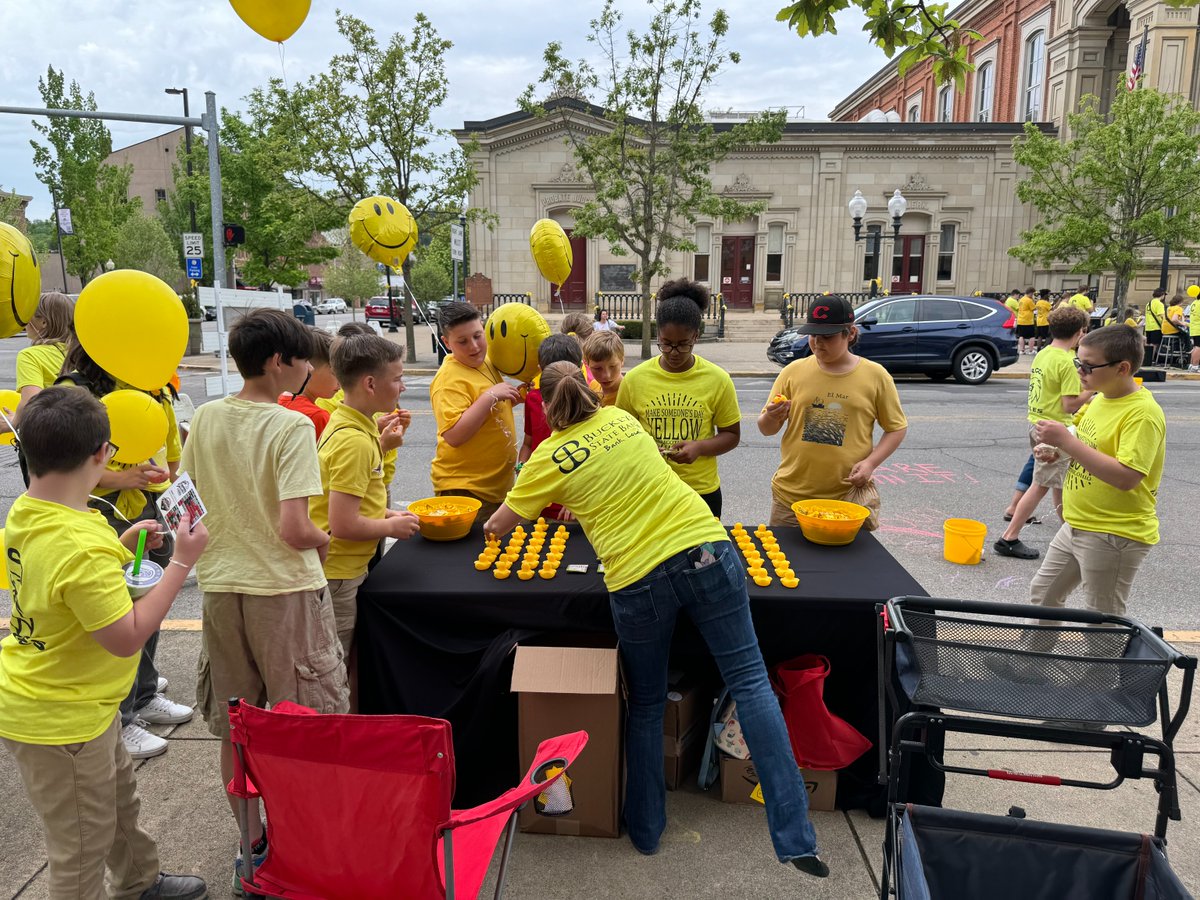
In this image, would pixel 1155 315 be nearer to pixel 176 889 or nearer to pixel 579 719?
pixel 579 719

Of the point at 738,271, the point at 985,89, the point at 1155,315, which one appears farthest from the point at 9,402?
the point at 985,89

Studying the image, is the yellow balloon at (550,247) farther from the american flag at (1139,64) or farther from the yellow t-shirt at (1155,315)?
the american flag at (1139,64)

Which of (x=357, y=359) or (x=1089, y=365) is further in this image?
(x=1089, y=365)

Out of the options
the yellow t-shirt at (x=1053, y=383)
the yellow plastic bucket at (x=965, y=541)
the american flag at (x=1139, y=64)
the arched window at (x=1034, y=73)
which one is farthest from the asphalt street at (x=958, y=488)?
the arched window at (x=1034, y=73)

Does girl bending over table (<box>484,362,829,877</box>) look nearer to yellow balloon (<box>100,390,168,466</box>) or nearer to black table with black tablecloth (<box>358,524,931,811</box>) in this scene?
black table with black tablecloth (<box>358,524,931,811</box>)

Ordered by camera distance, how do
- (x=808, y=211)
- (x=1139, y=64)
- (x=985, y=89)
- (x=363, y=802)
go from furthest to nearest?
1. (x=985, y=89)
2. (x=808, y=211)
3. (x=1139, y=64)
4. (x=363, y=802)

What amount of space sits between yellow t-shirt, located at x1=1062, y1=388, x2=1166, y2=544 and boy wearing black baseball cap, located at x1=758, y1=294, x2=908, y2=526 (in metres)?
0.84

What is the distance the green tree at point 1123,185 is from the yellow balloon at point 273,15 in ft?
75.8

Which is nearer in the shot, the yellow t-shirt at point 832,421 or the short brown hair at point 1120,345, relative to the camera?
the short brown hair at point 1120,345

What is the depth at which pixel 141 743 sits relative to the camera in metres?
3.41

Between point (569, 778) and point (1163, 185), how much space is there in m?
24.5

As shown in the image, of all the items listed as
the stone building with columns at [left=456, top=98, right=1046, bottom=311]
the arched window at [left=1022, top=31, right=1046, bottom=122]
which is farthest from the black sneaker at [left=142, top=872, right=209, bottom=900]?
the arched window at [left=1022, top=31, right=1046, bottom=122]

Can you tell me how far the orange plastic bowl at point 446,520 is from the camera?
3477 mm

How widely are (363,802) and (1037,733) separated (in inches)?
70.2
